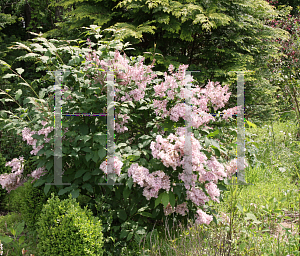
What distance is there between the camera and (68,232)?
2.06 meters

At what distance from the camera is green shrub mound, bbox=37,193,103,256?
2057 millimetres

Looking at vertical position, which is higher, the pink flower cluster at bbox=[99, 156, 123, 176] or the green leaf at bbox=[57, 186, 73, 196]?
the pink flower cluster at bbox=[99, 156, 123, 176]

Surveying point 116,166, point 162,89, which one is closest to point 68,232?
point 116,166

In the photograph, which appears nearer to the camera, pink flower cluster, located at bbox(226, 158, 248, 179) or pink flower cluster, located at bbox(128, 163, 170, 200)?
pink flower cluster, located at bbox(128, 163, 170, 200)

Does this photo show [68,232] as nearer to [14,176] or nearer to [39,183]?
[39,183]

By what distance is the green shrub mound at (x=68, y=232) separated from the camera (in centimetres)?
206

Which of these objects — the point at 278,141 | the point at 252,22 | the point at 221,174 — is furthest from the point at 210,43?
the point at 221,174

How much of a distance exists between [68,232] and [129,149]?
0.85m

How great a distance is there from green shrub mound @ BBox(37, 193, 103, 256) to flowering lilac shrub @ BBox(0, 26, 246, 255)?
0.23 meters

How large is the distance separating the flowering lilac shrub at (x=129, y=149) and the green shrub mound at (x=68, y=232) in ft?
0.74

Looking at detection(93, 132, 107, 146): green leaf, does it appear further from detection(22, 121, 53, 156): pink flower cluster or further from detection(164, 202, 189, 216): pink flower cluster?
detection(164, 202, 189, 216): pink flower cluster

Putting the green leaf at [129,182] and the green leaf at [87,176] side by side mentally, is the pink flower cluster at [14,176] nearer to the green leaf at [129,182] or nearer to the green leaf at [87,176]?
the green leaf at [87,176]

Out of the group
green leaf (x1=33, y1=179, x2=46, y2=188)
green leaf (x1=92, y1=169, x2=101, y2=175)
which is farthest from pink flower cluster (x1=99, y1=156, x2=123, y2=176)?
green leaf (x1=33, y1=179, x2=46, y2=188)

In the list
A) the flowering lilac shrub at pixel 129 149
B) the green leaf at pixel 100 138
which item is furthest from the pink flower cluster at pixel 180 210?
the green leaf at pixel 100 138
